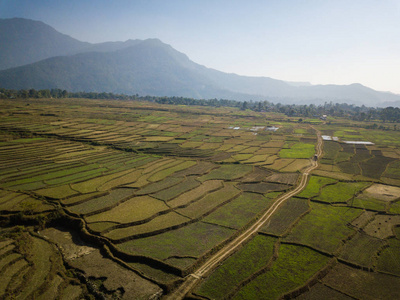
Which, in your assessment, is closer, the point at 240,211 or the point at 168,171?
the point at 240,211

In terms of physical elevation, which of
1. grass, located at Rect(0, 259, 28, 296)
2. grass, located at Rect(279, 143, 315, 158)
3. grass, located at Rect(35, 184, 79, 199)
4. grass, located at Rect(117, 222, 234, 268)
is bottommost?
grass, located at Rect(0, 259, 28, 296)

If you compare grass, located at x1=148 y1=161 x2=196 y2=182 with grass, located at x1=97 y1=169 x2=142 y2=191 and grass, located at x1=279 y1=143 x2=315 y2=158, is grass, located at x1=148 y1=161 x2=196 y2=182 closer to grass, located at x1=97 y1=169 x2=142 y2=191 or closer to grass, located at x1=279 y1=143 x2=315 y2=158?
grass, located at x1=97 y1=169 x2=142 y2=191

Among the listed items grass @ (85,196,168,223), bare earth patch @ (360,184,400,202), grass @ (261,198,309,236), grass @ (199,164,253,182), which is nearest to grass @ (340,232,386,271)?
grass @ (261,198,309,236)

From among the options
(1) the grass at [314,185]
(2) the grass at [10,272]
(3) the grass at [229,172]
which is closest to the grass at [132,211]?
(2) the grass at [10,272]

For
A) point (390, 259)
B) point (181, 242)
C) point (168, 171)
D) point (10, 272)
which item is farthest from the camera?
point (168, 171)

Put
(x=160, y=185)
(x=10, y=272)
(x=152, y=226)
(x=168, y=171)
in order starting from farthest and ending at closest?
(x=168, y=171)
(x=160, y=185)
(x=152, y=226)
(x=10, y=272)

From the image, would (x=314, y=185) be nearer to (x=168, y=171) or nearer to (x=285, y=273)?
(x=285, y=273)

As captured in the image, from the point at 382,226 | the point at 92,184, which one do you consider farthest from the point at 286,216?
the point at 92,184
